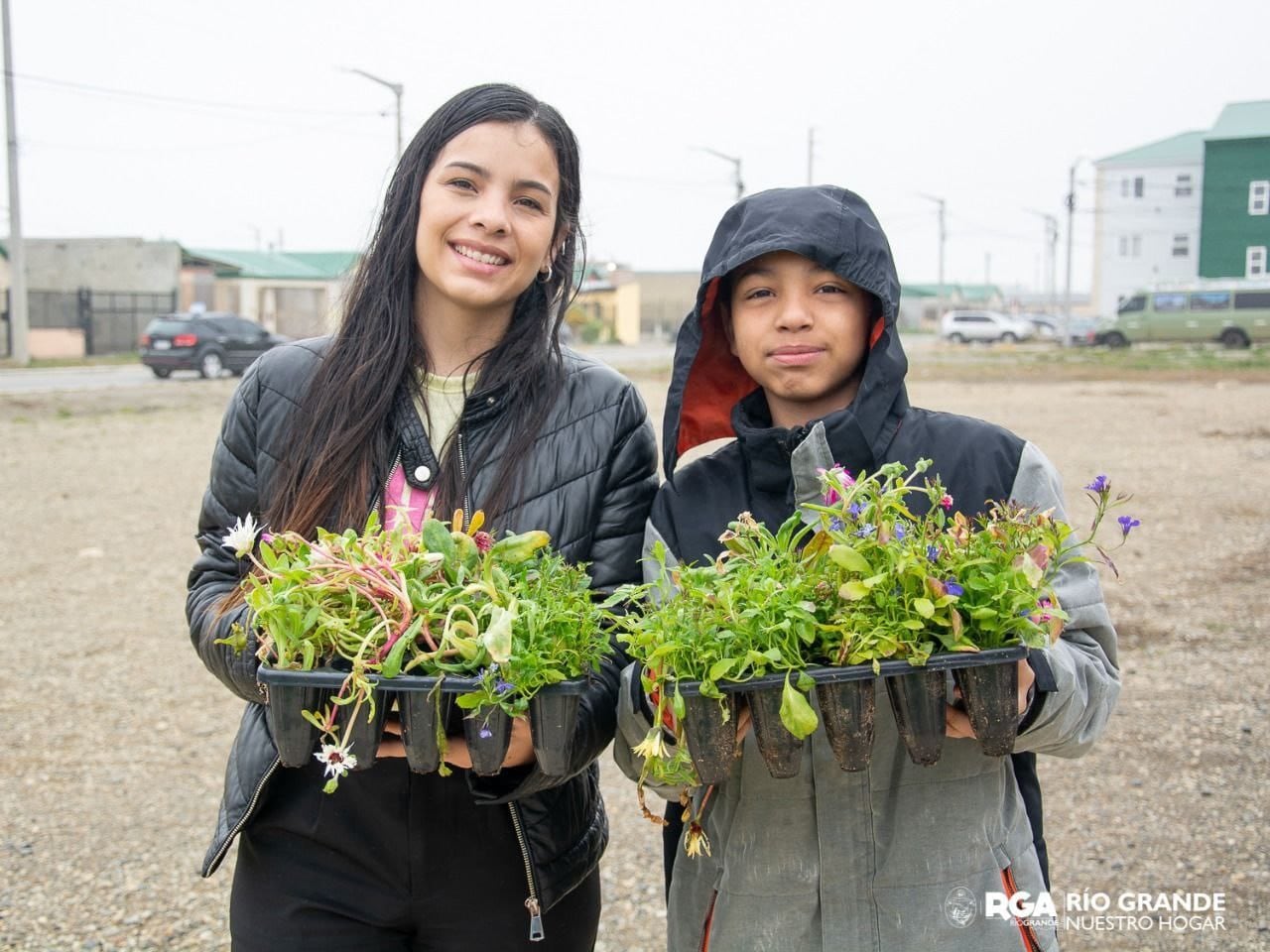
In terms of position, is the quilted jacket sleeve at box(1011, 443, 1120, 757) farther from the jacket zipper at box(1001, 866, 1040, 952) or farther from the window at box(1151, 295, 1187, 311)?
the window at box(1151, 295, 1187, 311)

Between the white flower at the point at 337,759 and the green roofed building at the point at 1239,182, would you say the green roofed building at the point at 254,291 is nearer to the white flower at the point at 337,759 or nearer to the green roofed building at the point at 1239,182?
the green roofed building at the point at 1239,182

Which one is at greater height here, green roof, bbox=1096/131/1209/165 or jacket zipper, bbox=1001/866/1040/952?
green roof, bbox=1096/131/1209/165

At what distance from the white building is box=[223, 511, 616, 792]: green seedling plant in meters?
20.1

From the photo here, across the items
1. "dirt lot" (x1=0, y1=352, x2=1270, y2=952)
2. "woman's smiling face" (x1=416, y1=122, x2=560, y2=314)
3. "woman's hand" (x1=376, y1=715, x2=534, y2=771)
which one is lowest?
A: "dirt lot" (x1=0, y1=352, x2=1270, y2=952)

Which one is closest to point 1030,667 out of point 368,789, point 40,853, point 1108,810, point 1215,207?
point 368,789

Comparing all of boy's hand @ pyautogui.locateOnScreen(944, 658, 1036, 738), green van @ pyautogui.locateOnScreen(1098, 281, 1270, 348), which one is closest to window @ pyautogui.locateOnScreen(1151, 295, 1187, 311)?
green van @ pyautogui.locateOnScreen(1098, 281, 1270, 348)

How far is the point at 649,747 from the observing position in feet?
5.43

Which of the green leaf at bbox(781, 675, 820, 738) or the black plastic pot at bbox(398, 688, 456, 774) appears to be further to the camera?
the black plastic pot at bbox(398, 688, 456, 774)

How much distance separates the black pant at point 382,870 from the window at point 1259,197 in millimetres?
10175

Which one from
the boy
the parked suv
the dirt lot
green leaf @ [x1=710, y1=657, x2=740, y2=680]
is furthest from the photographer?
the parked suv

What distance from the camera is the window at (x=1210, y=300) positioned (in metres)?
37.8

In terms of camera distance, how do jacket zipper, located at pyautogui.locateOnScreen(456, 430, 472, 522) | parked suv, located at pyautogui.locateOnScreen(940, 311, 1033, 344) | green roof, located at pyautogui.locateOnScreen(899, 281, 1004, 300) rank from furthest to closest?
green roof, located at pyautogui.locateOnScreen(899, 281, 1004, 300)
parked suv, located at pyautogui.locateOnScreen(940, 311, 1033, 344)
jacket zipper, located at pyautogui.locateOnScreen(456, 430, 472, 522)

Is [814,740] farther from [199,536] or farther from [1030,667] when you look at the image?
[199,536]

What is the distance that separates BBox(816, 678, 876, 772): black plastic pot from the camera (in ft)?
5.52
